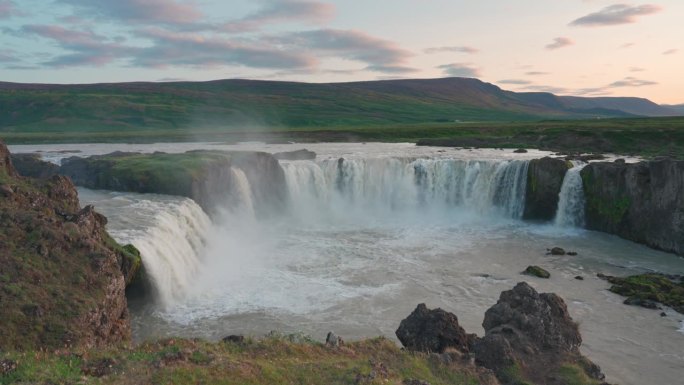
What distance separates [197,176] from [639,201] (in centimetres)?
3560

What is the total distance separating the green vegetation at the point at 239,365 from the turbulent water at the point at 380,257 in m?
7.68

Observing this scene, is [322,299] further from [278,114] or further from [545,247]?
[278,114]

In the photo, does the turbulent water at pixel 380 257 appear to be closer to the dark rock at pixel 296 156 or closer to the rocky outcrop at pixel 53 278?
the rocky outcrop at pixel 53 278

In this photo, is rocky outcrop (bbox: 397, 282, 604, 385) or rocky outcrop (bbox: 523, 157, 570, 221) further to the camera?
rocky outcrop (bbox: 523, 157, 570, 221)

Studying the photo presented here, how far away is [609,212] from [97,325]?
40358 millimetres

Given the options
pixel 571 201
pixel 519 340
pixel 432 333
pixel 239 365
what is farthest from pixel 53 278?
pixel 571 201

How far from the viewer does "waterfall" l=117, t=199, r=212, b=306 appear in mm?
26406

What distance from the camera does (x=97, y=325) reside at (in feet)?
59.0

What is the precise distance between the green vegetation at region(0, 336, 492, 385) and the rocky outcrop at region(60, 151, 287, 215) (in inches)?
1201

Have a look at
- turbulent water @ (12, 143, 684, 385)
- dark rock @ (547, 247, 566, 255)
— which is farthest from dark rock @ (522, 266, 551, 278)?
dark rock @ (547, 247, 566, 255)

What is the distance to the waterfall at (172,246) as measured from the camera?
86.6 ft

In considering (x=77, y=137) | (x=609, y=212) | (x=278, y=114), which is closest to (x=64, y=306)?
(x=609, y=212)

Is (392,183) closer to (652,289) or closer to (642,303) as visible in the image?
(652,289)

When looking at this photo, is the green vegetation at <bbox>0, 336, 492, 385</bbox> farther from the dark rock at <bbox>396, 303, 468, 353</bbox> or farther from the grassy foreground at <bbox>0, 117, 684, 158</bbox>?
the grassy foreground at <bbox>0, 117, 684, 158</bbox>
